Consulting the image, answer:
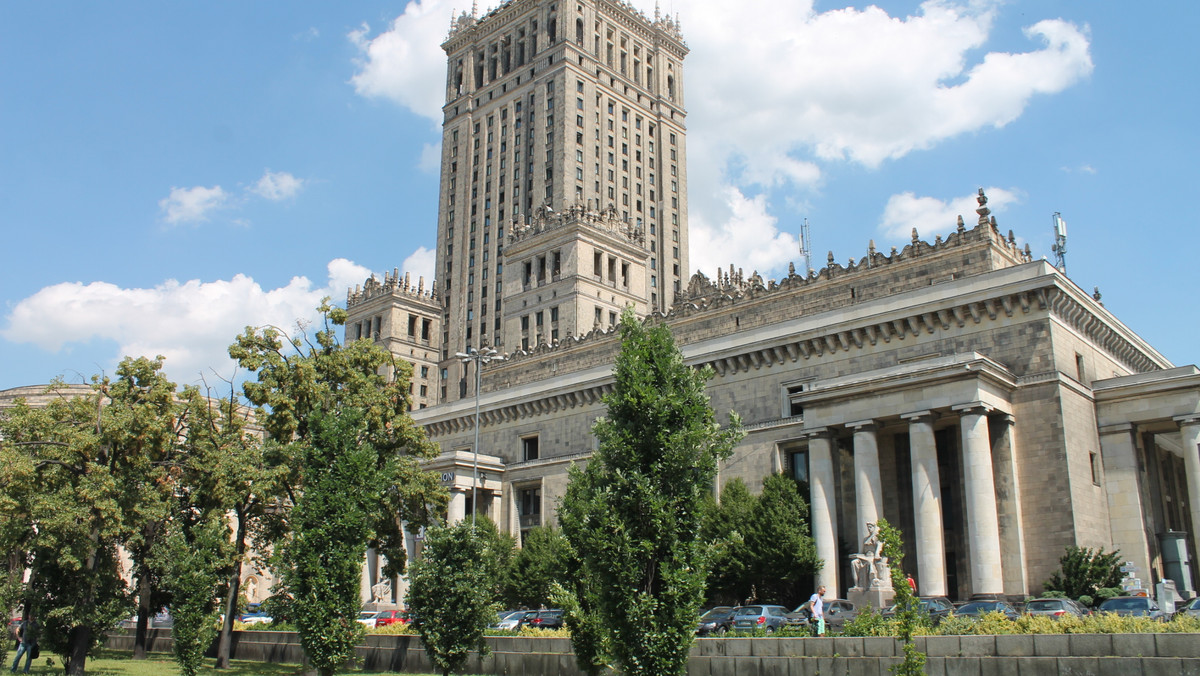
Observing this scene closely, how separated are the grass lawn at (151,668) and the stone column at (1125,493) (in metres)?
29.5

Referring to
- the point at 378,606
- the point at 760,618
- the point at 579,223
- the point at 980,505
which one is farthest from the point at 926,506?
the point at 579,223

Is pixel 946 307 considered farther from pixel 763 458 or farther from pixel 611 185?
pixel 611 185

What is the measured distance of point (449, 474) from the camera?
187 feet

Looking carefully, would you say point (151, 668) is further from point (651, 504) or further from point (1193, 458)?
point (1193, 458)

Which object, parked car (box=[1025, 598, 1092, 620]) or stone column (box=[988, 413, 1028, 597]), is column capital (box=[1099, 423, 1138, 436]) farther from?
parked car (box=[1025, 598, 1092, 620])

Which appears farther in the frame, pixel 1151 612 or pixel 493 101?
pixel 493 101

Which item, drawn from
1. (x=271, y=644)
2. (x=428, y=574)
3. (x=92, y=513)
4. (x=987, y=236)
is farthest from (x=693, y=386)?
(x=987, y=236)

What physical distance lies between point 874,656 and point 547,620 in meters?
18.0

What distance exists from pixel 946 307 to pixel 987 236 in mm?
6092

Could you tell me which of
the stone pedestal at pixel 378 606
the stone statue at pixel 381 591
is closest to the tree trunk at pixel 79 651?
the stone pedestal at pixel 378 606

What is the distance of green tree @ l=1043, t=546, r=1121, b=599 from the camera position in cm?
3472

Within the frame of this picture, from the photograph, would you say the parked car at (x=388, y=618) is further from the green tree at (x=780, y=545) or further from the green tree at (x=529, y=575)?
the green tree at (x=780, y=545)

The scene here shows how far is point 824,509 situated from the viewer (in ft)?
133

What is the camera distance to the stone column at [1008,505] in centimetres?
3709
